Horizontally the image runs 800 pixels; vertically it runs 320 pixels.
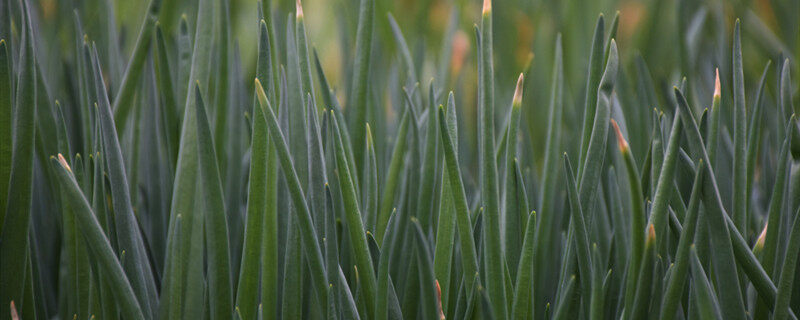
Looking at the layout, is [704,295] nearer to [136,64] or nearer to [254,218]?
[254,218]

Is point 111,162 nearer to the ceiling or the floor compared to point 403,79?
nearer to the floor

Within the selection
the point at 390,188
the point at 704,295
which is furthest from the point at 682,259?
the point at 390,188

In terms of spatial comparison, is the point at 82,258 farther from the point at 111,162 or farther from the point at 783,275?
the point at 783,275

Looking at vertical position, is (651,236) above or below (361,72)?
below

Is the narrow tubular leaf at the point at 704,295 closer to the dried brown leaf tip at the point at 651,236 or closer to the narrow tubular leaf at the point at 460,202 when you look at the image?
the dried brown leaf tip at the point at 651,236

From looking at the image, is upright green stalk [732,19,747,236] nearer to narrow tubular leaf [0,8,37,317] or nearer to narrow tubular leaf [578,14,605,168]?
narrow tubular leaf [578,14,605,168]

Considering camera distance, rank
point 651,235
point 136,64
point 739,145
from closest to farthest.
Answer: point 651,235 → point 739,145 → point 136,64

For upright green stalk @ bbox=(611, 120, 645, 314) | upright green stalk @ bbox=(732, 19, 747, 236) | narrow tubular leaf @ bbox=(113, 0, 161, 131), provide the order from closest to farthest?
upright green stalk @ bbox=(611, 120, 645, 314) → upright green stalk @ bbox=(732, 19, 747, 236) → narrow tubular leaf @ bbox=(113, 0, 161, 131)

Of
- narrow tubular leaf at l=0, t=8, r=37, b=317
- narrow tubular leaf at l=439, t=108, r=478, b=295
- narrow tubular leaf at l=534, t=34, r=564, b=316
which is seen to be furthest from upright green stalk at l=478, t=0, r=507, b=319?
narrow tubular leaf at l=0, t=8, r=37, b=317

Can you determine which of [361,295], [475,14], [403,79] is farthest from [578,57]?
[361,295]

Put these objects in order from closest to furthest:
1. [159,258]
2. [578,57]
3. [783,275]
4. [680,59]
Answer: [783,275] < [159,258] < [680,59] < [578,57]

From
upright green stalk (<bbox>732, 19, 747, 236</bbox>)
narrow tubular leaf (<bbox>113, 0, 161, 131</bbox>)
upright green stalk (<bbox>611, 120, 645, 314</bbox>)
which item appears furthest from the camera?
narrow tubular leaf (<bbox>113, 0, 161, 131</bbox>)
